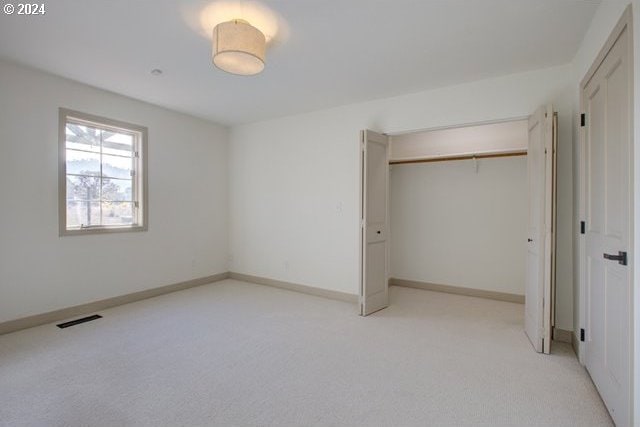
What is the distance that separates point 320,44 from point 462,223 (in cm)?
336

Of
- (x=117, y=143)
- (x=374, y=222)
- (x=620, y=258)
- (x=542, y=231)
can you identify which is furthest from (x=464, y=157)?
(x=117, y=143)

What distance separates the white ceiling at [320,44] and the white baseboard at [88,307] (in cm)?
261

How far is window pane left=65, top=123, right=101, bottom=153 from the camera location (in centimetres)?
385

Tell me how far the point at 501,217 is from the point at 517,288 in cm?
98

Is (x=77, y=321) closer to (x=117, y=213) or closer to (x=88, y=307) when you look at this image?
(x=88, y=307)

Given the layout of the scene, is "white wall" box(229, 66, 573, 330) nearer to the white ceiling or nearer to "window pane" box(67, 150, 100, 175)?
the white ceiling

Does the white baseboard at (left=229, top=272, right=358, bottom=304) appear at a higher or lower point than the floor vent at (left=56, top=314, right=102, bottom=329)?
higher

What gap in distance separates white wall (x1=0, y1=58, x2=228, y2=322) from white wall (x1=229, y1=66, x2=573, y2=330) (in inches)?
23.4

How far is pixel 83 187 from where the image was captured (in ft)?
13.1

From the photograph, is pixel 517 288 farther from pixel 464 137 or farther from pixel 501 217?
pixel 464 137

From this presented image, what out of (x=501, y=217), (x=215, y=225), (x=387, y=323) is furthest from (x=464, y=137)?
(x=215, y=225)

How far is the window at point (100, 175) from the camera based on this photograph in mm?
3811

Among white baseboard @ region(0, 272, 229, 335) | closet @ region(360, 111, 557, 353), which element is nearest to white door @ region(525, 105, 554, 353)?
closet @ region(360, 111, 557, 353)

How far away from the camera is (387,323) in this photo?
12.0ft
